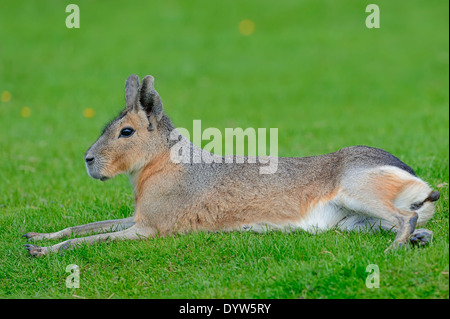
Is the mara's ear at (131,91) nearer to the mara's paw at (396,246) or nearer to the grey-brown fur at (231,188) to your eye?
the grey-brown fur at (231,188)

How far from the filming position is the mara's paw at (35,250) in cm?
559

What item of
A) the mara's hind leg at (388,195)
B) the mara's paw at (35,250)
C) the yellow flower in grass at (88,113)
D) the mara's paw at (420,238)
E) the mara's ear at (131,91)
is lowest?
the mara's paw at (35,250)

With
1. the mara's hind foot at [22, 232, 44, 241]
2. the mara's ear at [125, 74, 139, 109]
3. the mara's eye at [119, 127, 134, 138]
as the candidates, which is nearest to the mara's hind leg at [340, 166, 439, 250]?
the mara's eye at [119, 127, 134, 138]

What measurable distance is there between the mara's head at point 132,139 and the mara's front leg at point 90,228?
474 millimetres

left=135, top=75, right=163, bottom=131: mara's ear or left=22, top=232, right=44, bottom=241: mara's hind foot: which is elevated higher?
left=135, top=75, right=163, bottom=131: mara's ear

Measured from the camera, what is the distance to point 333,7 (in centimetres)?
2103

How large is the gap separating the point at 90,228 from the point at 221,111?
24.7 ft

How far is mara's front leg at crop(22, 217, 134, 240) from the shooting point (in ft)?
20.0

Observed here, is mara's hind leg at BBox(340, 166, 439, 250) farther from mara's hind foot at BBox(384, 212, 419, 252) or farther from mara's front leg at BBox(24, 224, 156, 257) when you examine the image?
mara's front leg at BBox(24, 224, 156, 257)

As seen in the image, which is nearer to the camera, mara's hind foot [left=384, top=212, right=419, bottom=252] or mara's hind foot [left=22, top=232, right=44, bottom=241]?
mara's hind foot [left=384, top=212, right=419, bottom=252]

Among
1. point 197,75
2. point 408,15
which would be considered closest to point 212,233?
point 197,75

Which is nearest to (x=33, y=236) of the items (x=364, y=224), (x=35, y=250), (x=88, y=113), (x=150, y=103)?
(x=35, y=250)

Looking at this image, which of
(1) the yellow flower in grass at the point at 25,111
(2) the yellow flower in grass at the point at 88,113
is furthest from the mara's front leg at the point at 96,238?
(1) the yellow flower in grass at the point at 25,111
